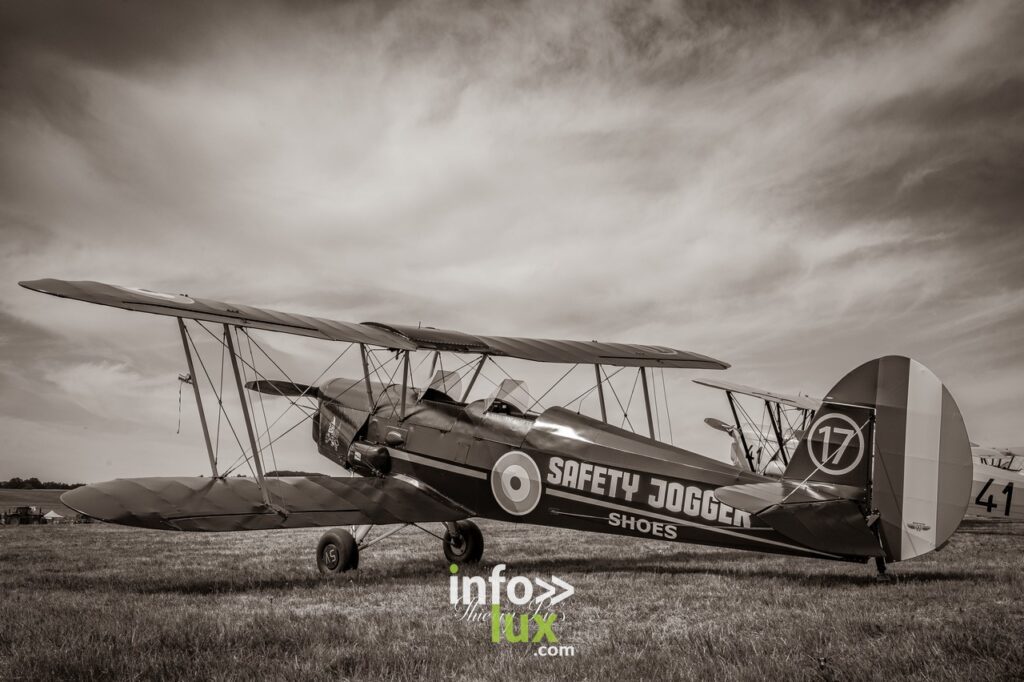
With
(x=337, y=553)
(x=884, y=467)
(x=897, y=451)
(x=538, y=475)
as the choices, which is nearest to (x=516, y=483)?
(x=538, y=475)

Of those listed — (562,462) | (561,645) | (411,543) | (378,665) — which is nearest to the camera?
(378,665)

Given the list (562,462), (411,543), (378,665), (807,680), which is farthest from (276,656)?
(411,543)

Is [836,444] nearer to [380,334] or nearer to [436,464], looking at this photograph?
[436,464]

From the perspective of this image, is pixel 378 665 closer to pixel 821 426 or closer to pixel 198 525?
pixel 198 525

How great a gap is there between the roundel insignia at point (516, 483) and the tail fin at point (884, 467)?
7.46 feet

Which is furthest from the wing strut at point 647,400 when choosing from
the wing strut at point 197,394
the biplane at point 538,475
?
the wing strut at point 197,394

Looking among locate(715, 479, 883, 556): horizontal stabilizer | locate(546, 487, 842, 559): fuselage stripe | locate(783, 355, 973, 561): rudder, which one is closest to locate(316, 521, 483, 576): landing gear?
locate(546, 487, 842, 559): fuselage stripe

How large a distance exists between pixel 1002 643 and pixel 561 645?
7.27ft

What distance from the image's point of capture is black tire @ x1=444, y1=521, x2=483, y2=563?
859cm

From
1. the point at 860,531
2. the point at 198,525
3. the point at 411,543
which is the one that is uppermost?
the point at 860,531

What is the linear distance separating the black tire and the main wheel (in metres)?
1.58

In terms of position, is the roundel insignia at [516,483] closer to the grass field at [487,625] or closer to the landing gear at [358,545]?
the grass field at [487,625]

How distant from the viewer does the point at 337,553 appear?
731 cm

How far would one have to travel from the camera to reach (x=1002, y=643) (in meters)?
3.56
